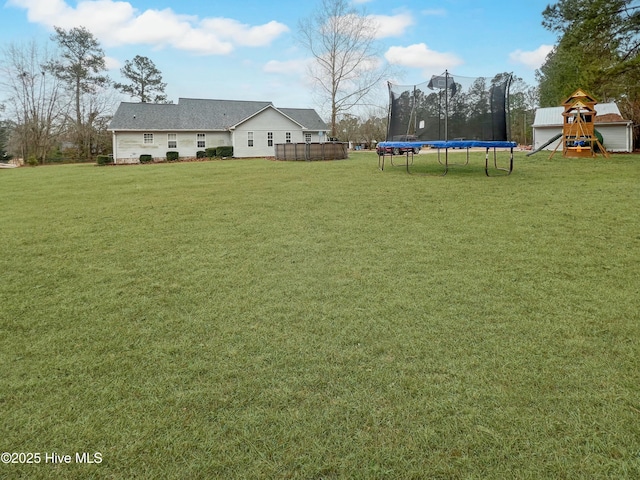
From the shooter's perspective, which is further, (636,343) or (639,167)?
(639,167)

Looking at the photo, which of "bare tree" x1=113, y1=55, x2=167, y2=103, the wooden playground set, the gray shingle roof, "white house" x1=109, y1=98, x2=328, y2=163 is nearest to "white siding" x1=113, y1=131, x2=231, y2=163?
"white house" x1=109, y1=98, x2=328, y2=163

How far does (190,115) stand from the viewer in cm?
2717

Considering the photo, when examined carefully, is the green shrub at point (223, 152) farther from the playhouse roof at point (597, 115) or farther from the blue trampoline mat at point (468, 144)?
the blue trampoline mat at point (468, 144)

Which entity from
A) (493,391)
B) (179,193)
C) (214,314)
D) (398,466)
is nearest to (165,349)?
(214,314)

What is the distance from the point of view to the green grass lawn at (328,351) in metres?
1.42

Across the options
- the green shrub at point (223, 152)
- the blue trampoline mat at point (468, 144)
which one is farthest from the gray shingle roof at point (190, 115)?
the blue trampoline mat at point (468, 144)

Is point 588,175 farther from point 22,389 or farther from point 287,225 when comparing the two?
point 22,389

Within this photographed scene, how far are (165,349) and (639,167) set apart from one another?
1190 cm

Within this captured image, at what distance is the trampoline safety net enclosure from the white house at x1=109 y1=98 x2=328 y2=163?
61.7 ft

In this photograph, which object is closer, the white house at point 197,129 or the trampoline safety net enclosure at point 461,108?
the trampoline safety net enclosure at point 461,108

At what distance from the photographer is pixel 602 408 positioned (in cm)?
159

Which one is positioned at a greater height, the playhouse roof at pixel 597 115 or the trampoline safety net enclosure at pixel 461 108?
the playhouse roof at pixel 597 115

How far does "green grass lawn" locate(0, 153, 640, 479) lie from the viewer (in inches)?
55.9

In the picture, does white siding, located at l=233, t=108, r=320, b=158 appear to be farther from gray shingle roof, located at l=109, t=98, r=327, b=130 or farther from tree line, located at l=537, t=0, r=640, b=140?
tree line, located at l=537, t=0, r=640, b=140
